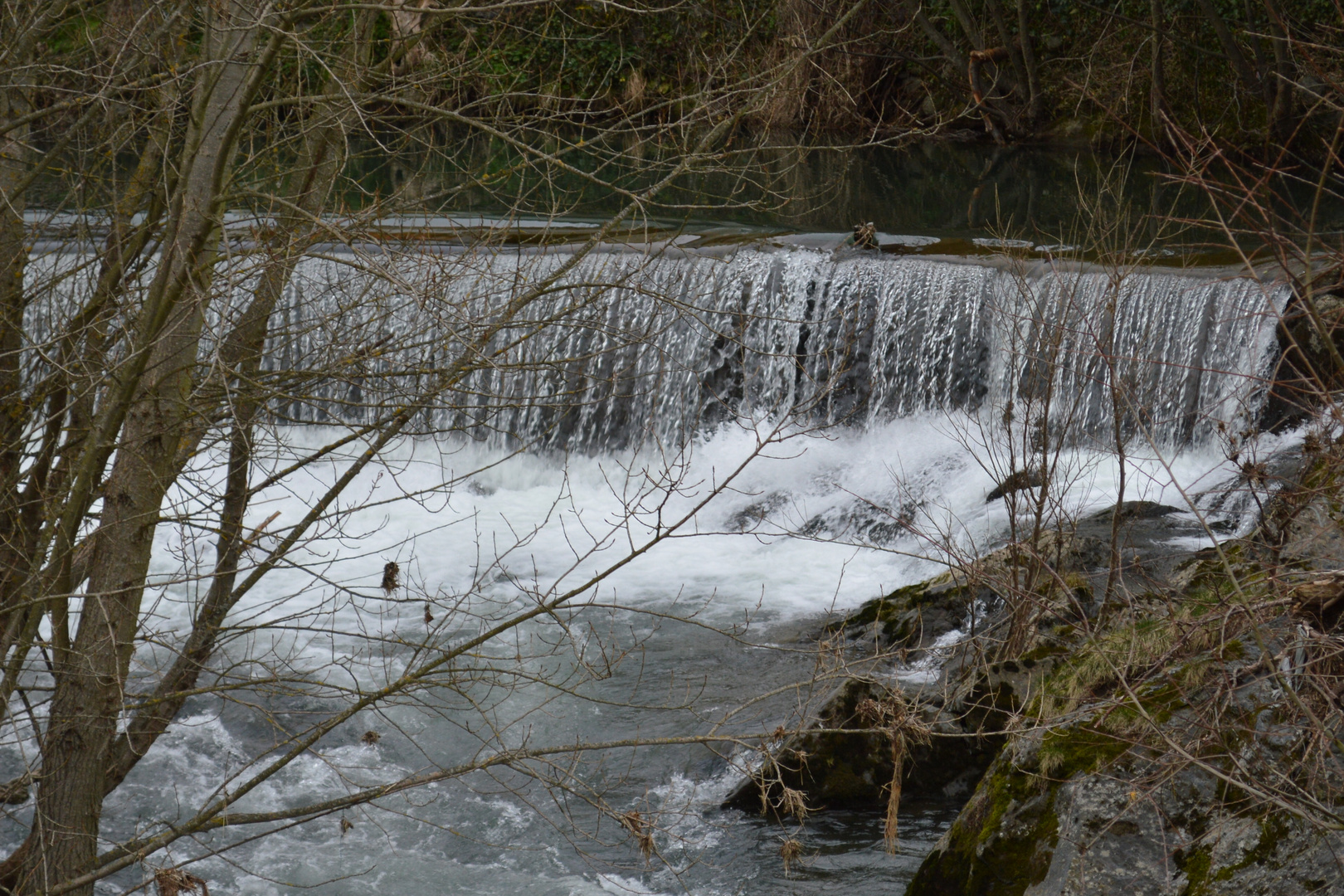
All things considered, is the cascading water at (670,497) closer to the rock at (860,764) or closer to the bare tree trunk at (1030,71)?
the rock at (860,764)

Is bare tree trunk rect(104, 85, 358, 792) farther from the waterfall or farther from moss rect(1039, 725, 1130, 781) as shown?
the waterfall

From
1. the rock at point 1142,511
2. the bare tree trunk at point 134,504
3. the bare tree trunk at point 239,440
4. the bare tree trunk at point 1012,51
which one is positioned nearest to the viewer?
the bare tree trunk at point 134,504

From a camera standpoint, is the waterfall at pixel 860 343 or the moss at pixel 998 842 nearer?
the moss at pixel 998 842

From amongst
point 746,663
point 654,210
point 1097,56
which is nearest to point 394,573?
point 746,663

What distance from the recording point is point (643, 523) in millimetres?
3754

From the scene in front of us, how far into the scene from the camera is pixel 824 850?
17.3 ft

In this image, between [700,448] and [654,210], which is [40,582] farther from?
[654,210]

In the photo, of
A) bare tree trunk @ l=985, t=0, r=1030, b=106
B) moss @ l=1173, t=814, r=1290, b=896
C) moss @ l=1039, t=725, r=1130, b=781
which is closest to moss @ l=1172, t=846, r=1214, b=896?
moss @ l=1173, t=814, r=1290, b=896

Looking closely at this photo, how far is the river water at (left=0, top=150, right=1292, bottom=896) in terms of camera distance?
4352 mm

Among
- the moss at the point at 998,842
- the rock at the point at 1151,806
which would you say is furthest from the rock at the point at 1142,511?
the moss at the point at 998,842

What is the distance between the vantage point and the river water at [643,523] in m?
4.35

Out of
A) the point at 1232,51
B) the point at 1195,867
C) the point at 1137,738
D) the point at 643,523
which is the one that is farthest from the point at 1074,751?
the point at 1232,51

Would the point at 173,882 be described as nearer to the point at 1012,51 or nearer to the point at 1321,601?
the point at 1321,601

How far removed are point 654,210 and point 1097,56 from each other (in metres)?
7.71
